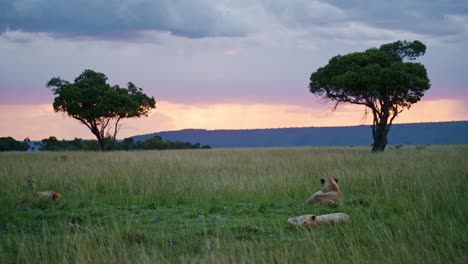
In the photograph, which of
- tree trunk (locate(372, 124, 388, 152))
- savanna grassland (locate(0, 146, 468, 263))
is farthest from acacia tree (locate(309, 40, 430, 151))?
savanna grassland (locate(0, 146, 468, 263))

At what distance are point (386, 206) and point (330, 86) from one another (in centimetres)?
2505

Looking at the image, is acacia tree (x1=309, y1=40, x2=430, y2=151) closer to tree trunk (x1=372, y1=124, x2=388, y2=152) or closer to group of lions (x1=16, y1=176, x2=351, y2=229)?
tree trunk (x1=372, y1=124, x2=388, y2=152)

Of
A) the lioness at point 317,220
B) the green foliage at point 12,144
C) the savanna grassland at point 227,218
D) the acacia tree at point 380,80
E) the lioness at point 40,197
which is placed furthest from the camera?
the green foliage at point 12,144

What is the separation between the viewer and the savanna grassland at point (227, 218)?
5035 millimetres

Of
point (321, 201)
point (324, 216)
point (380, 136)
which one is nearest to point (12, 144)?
point (380, 136)

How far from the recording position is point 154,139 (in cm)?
6812

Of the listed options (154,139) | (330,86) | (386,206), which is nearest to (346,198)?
(386,206)

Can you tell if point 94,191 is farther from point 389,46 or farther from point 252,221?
point 389,46

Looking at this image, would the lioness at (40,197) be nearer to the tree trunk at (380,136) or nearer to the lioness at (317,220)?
the lioness at (317,220)

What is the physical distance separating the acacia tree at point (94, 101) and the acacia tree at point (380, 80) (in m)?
17.6

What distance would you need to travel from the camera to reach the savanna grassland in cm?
504

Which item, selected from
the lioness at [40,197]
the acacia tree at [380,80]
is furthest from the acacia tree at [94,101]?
the lioness at [40,197]

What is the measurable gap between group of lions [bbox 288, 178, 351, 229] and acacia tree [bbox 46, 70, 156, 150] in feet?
108

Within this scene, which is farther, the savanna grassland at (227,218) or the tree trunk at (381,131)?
the tree trunk at (381,131)
